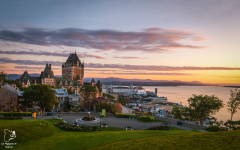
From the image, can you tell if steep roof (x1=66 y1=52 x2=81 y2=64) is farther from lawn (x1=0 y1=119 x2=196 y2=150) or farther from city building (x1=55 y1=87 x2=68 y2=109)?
lawn (x1=0 y1=119 x2=196 y2=150)

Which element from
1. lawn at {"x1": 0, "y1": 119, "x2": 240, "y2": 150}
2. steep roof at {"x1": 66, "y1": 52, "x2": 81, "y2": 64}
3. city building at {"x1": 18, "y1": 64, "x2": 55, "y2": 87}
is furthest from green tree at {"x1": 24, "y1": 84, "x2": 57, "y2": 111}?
steep roof at {"x1": 66, "y1": 52, "x2": 81, "y2": 64}

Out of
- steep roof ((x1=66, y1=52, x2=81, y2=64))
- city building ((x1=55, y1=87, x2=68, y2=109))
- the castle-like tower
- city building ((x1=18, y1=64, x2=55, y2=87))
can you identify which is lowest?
city building ((x1=55, y1=87, x2=68, y2=109))

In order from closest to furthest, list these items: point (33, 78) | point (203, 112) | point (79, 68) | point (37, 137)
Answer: point (37, 137), point (203, 112), point (33, 78), point (79, 68)

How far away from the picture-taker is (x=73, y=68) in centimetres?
12975

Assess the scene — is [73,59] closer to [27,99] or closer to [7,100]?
[27,99]

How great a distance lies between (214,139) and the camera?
1438 centimetres

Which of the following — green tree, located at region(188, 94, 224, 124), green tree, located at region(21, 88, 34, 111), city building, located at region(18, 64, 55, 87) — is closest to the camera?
green tree, located at region(188, 94, 224, 124)

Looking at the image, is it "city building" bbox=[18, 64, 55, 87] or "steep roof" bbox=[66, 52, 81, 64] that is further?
"steep roof" bbox=[66, 52, 81, 64]

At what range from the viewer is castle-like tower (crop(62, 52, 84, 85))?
130m

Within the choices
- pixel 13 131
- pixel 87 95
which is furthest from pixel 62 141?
pixel 87 95

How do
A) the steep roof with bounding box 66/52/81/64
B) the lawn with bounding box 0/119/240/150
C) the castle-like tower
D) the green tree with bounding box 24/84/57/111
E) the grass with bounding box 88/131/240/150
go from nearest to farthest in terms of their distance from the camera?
the grass with bounding box 88/131/240/150
the lawn with bounding box 0/119/240/150
the green tree with bounding box 24/84/57/111
the castle-like tower
the steep roof with bounding box 66/52/81/64

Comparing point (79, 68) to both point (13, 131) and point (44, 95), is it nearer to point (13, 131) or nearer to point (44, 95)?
point (44, 95)

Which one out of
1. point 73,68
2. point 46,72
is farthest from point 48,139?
point 73,68

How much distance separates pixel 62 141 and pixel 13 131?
4.46m
